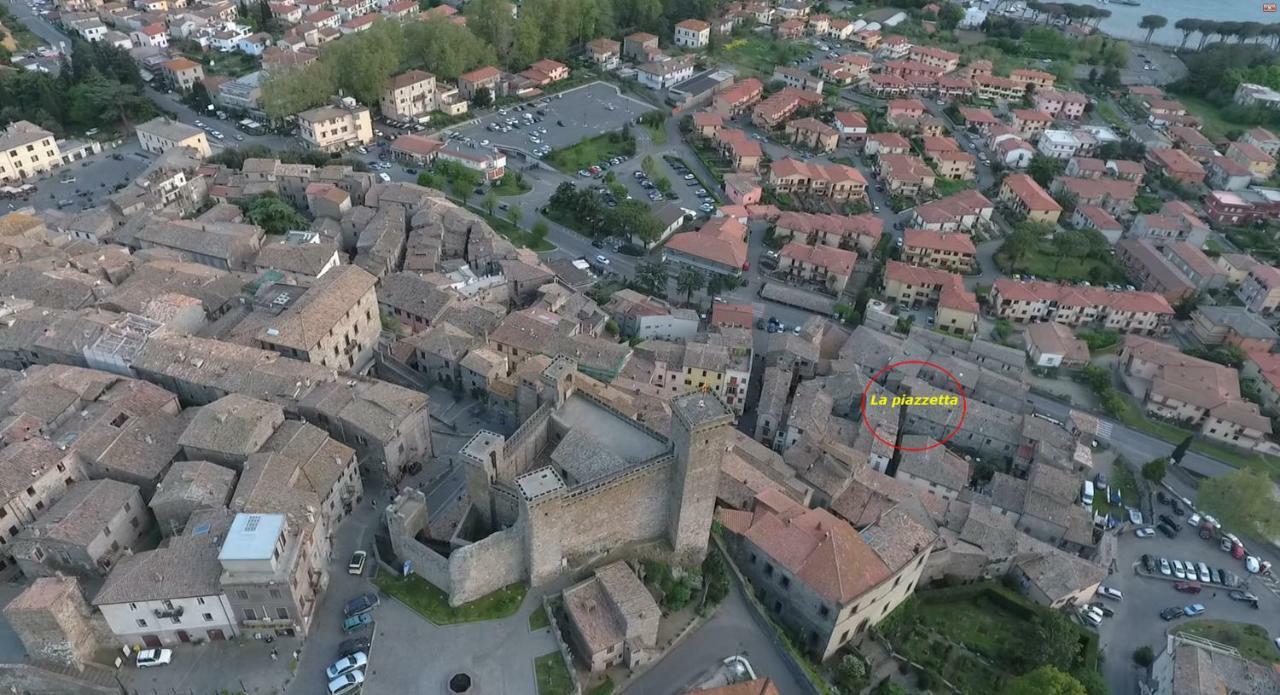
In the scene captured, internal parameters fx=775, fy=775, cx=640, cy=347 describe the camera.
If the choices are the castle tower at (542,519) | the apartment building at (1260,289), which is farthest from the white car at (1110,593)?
the apartment building at (1260,289)

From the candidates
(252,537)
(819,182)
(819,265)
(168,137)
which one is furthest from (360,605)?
(819,182)

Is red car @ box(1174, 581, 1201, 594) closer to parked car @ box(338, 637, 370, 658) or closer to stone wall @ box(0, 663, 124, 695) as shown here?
parked car @ box(338, 637, 370, 658)

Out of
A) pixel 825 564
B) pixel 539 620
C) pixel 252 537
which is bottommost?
pixel 825 564

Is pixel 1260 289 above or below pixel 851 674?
below

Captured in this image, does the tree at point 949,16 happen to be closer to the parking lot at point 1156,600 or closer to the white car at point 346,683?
the parking lot at point 1156,600

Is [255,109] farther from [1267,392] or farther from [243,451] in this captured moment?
[1267,392]

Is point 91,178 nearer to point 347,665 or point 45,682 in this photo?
point 45,682

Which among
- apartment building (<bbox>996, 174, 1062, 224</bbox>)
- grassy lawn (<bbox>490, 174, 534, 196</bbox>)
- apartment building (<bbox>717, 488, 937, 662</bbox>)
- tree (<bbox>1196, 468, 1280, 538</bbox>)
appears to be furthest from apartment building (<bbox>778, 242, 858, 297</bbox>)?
apartment building (<bbox>717, 488, 937, 662</bbox>)
